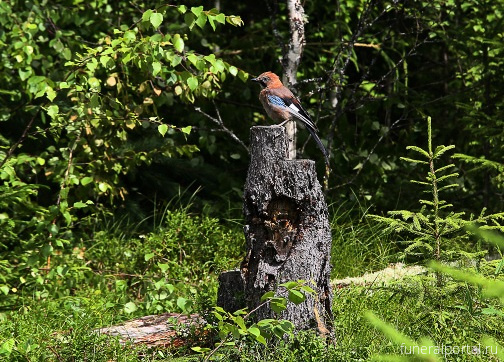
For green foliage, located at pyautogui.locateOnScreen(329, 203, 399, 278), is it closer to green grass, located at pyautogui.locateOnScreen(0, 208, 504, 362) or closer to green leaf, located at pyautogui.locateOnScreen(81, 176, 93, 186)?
green grass, located at pyautogui.locateOnScreen(0, 208, 504, 362)

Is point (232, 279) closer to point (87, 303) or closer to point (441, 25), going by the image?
point (87, 303)

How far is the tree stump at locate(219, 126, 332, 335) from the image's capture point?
4727mm

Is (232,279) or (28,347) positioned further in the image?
(232,279)

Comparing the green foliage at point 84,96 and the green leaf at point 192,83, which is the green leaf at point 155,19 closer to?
the green foliage at point 84,96

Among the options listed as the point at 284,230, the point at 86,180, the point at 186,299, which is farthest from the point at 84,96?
the point at 284,230

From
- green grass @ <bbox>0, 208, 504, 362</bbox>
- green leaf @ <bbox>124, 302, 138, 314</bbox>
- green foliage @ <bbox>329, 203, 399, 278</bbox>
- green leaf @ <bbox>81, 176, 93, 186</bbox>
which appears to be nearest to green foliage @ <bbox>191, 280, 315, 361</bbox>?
green grass @ <bbox>0, 208, 504, 362</bbox>

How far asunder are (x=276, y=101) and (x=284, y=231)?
5.13 feet

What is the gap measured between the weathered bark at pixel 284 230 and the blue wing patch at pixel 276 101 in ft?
3.80

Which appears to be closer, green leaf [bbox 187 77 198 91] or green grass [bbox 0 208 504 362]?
green grass [bbox 0 208 504 362]

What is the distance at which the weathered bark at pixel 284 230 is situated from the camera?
4.73 metres

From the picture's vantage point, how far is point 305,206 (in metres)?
4.77

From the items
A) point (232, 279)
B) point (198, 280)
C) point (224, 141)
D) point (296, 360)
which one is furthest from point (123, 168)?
point (296, 360)

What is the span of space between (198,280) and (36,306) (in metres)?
1.49

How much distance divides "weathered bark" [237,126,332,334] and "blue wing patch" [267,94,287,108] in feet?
3.80
